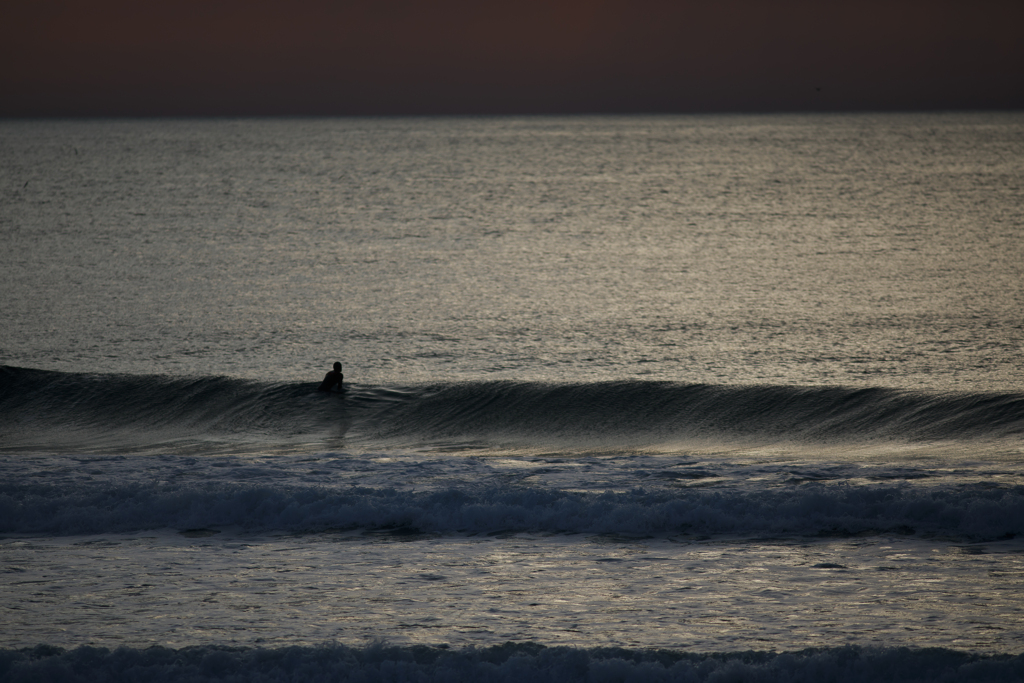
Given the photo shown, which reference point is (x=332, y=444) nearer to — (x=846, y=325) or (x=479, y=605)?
(x=479, y=605)

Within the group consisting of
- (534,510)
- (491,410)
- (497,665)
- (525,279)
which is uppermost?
(525,279)

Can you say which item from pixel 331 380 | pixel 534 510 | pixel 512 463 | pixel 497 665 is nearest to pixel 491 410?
pixel 331 380

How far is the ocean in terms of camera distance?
844cm

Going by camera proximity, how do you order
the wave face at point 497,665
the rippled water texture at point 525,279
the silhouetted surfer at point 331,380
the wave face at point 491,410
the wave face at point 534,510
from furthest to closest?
the rippled water texture at point 525,279 < the silhouetted surfer at point 331,380 < the wave face at point 491,410 < the wave face at point 534,510 < the wave face at point 497,665

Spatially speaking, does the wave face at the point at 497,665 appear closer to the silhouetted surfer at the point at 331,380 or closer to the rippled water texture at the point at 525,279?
the silhouetted surfer at the point at 331,380

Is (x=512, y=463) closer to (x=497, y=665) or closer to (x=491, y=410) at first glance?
(x=491, y=410)

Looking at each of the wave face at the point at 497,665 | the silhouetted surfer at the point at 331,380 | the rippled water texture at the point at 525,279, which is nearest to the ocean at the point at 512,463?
the wave face at the point at 497,665

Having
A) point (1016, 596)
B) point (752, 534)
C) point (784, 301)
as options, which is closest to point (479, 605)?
point (752, 534)

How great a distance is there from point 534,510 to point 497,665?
4215 millimetres

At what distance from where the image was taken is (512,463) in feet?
47.7

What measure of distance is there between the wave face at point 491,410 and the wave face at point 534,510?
204 inches

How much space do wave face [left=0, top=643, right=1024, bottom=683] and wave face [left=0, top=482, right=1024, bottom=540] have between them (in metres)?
3.58

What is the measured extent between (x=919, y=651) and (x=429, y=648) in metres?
4.55

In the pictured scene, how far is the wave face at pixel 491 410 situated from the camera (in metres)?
17.5
